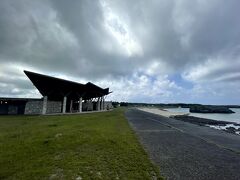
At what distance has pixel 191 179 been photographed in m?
5.96

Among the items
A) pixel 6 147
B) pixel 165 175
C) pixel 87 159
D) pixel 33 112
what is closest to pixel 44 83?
pixel 33 112

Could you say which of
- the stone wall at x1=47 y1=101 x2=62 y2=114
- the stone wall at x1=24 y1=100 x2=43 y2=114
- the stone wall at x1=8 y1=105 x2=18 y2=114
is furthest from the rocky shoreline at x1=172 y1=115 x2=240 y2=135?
the stone wall at x1=8 y1=105 x2=18 y2=114

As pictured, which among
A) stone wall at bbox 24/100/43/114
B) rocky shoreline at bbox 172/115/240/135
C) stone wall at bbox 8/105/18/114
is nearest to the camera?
rocky shoreline at bbox 172/115/240/135

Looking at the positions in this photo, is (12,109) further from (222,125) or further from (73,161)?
(222,125)

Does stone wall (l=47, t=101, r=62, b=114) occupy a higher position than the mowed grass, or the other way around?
stone wall (l=47, t=101, r=62, b=114)

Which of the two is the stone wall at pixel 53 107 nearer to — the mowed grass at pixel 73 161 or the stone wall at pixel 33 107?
the stone wall at pixel 33 107

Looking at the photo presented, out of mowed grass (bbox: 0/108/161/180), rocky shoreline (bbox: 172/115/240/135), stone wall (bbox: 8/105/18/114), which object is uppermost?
stone wall (bbox: 8/105/18/114)

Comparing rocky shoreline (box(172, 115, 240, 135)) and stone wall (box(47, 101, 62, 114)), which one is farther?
stone wall (box(47, 101, 62, 114))

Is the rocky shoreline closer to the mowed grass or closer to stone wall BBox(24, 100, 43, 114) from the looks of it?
the mowed grass

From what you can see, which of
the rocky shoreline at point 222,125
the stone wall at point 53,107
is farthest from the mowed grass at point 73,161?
the stone wall at point 53,107

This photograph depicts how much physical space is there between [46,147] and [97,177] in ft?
15.5

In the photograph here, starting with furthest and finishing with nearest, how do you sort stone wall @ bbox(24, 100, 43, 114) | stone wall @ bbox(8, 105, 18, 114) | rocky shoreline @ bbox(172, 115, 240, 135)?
stone wall @ bbox(8, 105, 18, 114) < stone wall @ bbox(24, 100, 43, 114) < rocky shoreline @ bbox(172, 115, 240, 135)

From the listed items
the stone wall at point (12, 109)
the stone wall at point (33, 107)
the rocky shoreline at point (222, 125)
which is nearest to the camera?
the rocky shoreline at point (222, 125)

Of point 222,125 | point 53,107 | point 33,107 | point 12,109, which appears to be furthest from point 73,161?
point 12,109
